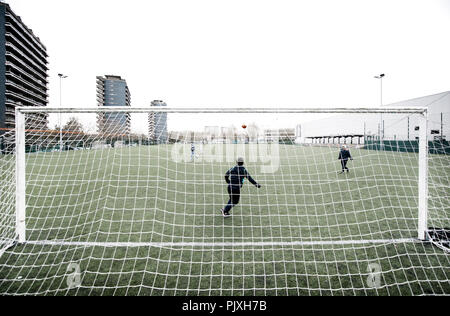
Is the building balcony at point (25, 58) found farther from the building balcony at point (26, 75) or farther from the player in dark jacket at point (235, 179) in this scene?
the player in dark jacket at point (235, 179)

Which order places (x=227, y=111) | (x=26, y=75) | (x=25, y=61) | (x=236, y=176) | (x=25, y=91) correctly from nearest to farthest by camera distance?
(x=227, y=111)
(x=236, y=176)
(x=25, y=91)
(x=26, y=75)
(x=25, y=61)

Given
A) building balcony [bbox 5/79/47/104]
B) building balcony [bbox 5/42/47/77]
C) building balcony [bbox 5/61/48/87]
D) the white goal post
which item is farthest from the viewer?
building balcony [bbox 5/61/48/87]

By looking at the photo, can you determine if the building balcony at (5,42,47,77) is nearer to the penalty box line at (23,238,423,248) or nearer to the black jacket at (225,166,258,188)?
the penalty box line at (23,238,423,248)

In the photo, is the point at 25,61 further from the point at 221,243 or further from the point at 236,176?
the point at 221,243

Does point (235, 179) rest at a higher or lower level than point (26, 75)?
lower

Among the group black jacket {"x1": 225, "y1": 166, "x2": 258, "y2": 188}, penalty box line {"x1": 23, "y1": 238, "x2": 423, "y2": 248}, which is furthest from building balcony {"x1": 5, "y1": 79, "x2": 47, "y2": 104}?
black jacket {"x1": 225, "y1": 166, "x2": 258, "y2": 188}

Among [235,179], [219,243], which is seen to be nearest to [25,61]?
[235,179]

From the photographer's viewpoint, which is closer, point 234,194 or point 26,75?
point 234,194

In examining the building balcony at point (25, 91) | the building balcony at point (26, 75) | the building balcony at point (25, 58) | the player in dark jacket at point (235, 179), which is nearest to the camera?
the player in dark jacket at point (235, 179)

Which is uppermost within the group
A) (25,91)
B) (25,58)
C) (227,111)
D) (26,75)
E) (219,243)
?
(25,58)

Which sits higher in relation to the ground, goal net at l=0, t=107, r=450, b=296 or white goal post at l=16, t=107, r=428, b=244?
white goal post at l=16, t=107, r=428, b=244

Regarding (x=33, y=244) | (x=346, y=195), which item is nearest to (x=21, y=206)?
(x=33, y=244)

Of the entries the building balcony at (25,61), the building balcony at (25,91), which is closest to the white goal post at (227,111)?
the building balcony at (25,91)

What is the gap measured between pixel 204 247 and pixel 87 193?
17.8ft
